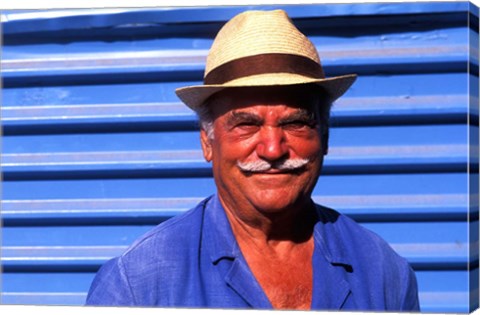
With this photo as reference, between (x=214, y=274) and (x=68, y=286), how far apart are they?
1.49 meters

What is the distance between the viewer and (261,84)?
313 cm

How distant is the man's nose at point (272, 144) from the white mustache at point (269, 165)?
0.08 ft

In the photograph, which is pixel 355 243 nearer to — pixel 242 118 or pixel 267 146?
pixel 267 146

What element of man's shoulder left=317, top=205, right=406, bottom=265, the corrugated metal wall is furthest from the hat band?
the corrugated metal wall

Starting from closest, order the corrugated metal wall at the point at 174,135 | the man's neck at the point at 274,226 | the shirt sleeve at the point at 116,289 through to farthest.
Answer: the shirt sleeve at the point at 116,289 < the man's neck at the point at 274,226 < the corrugated metal wall at the point at 174,135

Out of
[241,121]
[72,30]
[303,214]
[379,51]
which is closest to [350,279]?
[303,214]

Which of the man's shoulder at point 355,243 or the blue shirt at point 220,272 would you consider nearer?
the blue shirt at point 220,272

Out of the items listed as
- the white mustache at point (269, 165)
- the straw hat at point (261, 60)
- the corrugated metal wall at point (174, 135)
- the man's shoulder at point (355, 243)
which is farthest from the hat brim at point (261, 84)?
the corrugated metal wall at point (174, 135)

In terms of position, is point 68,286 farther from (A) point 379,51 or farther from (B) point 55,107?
(A) point 379,51

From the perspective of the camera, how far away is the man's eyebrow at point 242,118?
10.4 feet

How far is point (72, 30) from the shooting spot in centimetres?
438

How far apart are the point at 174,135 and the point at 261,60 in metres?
1.27

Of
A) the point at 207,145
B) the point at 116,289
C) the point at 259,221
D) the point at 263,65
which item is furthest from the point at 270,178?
the point at 116,289

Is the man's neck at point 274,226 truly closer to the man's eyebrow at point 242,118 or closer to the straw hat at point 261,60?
the man's eyebrow at point 242,118
